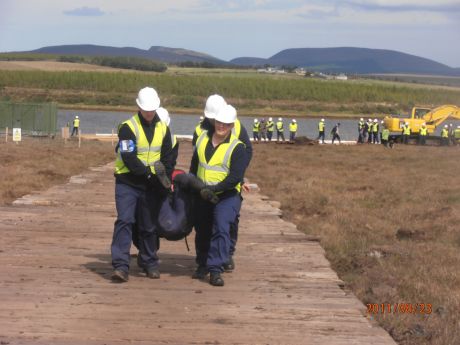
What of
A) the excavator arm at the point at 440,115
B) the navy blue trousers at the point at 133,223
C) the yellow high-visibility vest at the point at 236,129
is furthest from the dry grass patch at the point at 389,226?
the excavator arm at the point at 440,115

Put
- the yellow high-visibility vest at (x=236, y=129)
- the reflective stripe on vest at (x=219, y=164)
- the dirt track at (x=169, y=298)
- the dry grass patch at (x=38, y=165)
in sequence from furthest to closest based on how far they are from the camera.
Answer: the dry grass patch at (x=38, y=165)
the yellow high-visibility vest at (x=236, y=129)
the reflective stripe on vest at (x=219, y=164)
the dirt track at (x=169, y=298)

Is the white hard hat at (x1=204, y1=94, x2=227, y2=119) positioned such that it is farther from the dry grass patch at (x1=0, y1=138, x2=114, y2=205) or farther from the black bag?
the dry grass patch at (x1=0, y1=138, x2=114, y2=205)

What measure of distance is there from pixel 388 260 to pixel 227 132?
12.4 ft

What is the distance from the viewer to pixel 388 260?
1102 cm

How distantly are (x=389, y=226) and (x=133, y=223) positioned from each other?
24.1 feet

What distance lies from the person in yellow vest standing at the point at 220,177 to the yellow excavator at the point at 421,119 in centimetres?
4612

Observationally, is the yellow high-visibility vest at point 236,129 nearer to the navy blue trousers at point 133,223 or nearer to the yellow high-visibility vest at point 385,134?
the navy blue trousers at point 133,223

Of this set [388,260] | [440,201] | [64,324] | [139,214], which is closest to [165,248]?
[139,214]

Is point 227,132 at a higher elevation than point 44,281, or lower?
higher

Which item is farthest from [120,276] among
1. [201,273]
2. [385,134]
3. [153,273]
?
[385,134]

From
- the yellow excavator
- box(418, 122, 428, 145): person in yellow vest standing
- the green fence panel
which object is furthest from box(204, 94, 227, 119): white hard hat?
the yellow excavator

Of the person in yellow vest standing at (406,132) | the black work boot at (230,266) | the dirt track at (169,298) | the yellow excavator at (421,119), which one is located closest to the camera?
the dirt track at (169,298)

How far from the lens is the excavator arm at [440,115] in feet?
182

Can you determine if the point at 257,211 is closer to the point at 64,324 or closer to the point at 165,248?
the point at 165,248
